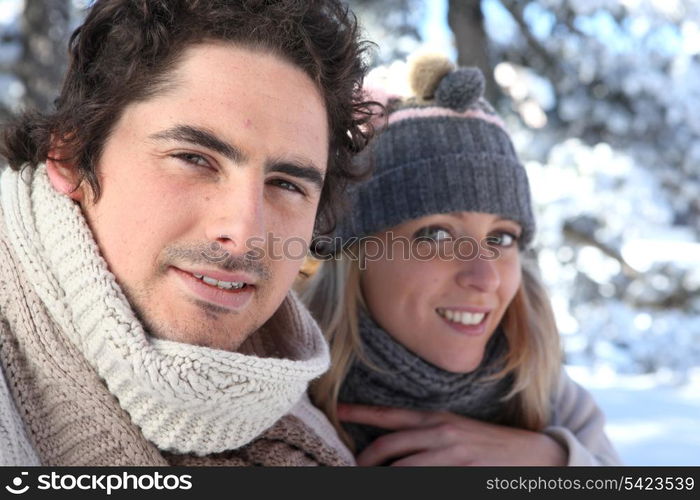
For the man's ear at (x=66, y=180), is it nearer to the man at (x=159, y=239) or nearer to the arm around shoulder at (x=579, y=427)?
the man at (x=159, y=239)

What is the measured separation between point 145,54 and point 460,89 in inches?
43.1

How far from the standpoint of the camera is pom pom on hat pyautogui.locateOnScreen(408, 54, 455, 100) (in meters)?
2.44

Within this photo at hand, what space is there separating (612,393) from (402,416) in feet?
11.0

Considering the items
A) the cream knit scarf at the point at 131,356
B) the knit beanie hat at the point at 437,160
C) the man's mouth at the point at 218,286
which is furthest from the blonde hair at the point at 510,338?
the man's mouth at the point at 218,286

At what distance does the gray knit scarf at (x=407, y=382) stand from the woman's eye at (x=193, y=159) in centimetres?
101

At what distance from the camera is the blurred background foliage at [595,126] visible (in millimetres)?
4770

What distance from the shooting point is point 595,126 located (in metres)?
5.12

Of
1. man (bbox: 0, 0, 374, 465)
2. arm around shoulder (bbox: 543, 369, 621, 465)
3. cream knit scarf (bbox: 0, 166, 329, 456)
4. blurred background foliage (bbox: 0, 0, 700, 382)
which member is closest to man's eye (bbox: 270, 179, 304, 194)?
man (bbox: 0, 0, 374, 465)

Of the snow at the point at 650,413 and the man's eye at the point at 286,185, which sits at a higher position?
the snow at the point at 650,413

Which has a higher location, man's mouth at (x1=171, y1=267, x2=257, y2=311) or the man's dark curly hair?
the man's dark curly hair

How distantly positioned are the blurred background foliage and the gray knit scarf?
266cm

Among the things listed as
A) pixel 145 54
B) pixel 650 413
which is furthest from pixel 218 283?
pixel 650 413

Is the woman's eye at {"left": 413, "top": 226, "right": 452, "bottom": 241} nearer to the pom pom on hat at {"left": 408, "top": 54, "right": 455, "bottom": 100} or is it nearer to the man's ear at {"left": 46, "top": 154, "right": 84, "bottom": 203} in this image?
the pom pom on hat at {"left": 408, "top": 54, "right": 455, "bottom": 100}
